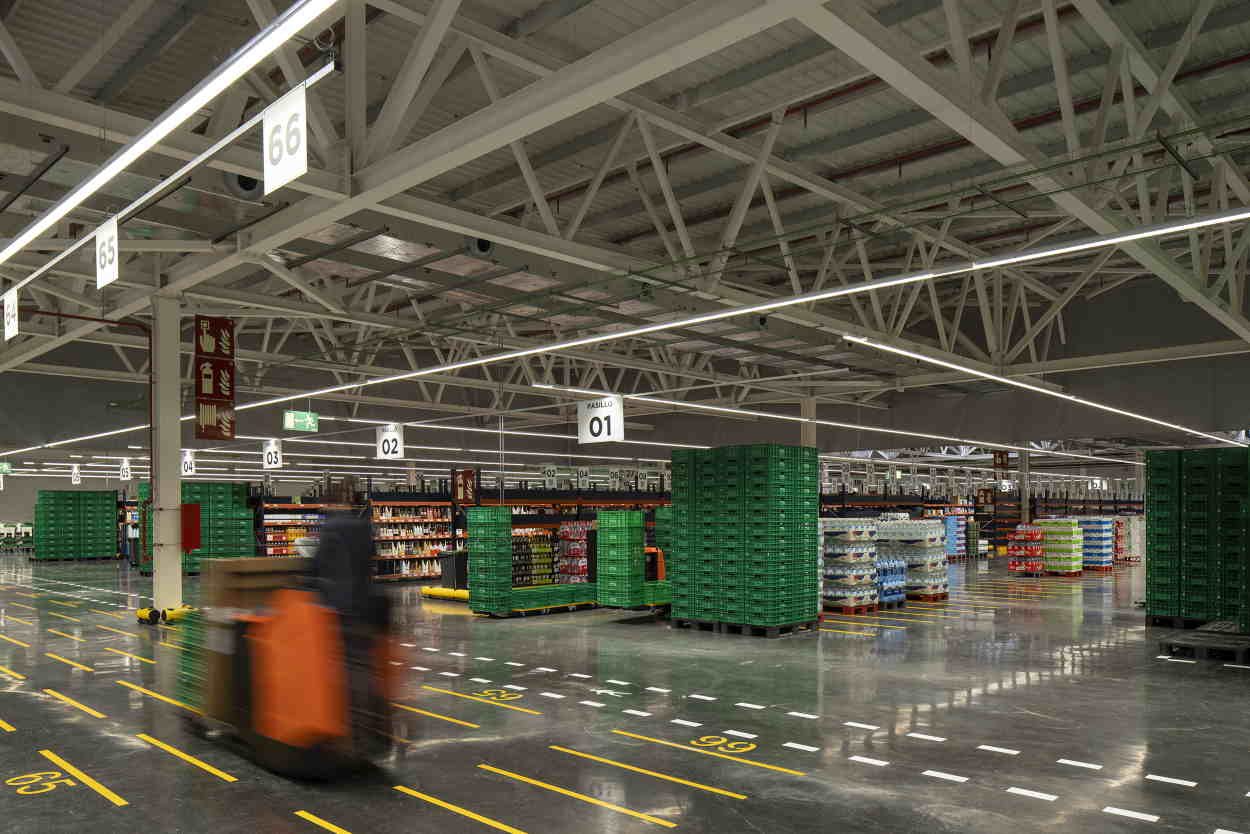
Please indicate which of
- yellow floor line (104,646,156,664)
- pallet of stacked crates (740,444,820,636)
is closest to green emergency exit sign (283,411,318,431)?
yellow floor line (104,646,156,664)

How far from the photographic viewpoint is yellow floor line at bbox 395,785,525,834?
→ 5516 millimetres

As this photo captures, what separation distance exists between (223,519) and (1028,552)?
22651 mm

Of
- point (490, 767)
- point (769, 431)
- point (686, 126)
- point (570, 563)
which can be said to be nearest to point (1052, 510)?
point (769, 431)

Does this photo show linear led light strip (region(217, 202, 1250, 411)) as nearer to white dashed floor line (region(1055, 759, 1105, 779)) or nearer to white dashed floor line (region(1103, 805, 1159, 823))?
white dashed floor line (region(1055, 759, 1105, 779))

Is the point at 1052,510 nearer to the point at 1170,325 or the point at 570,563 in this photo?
the point at 1170,325

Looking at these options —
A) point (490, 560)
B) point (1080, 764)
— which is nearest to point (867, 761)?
point (1080, 764)

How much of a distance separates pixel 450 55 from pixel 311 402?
19.3 meters

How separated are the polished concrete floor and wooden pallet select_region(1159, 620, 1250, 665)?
39cm

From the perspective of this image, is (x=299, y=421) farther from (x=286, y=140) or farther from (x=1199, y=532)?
(x=1199, y=532)

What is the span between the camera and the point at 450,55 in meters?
7.46

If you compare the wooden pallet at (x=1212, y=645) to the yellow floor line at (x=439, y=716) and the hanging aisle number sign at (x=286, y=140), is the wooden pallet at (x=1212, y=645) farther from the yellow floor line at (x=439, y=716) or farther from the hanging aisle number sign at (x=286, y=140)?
the hanging aisle number sign at (x=286, y=140)

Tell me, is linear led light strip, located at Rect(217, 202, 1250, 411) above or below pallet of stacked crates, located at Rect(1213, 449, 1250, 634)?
above

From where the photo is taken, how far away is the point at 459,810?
5836mm

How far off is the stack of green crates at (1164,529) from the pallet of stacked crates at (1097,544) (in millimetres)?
14428
